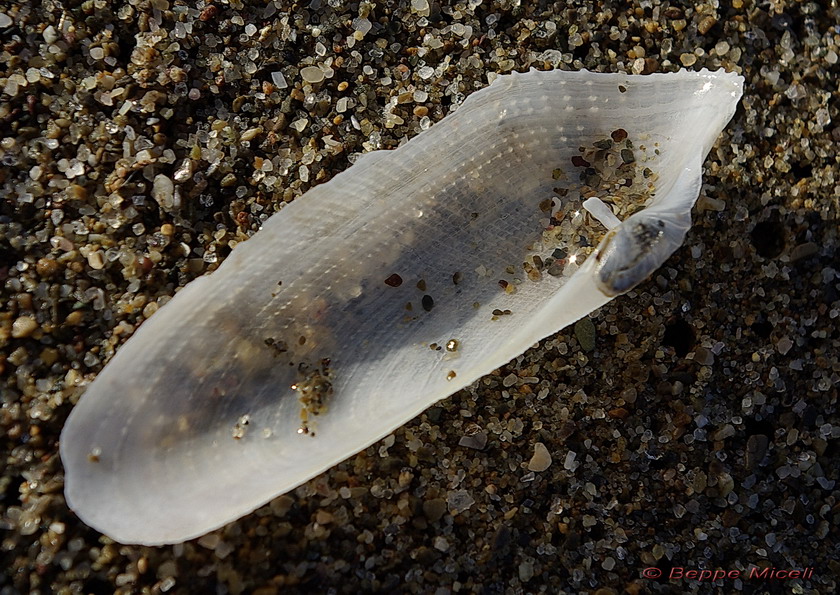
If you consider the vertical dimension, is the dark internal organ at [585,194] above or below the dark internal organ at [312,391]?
above

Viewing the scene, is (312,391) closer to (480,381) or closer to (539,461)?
(480,381)

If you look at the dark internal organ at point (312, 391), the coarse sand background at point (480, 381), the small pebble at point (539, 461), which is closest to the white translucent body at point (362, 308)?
the dark internal organ at point (312, 391)

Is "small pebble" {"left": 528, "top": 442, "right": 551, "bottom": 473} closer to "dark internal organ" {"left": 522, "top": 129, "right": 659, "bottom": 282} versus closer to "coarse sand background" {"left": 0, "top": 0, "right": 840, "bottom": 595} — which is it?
"coarse sand background" {"left": 0, "top": 0, "right": 840, "bottom": 595}

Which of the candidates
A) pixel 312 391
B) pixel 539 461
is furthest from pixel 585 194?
pixel 312 391

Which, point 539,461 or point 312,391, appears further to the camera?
point 539,461

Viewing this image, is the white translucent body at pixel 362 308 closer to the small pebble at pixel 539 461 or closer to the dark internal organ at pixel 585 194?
the dark internal organ at pixel 585 194

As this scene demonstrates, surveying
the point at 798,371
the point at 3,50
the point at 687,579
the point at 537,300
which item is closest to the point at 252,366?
the point at 537,300

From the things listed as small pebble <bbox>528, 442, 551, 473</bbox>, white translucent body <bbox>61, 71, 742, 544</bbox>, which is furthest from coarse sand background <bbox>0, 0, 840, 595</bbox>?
white translucent body <bbox>61, 71, 742, 544</bbox>

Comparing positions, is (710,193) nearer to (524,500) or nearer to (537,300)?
(537,300)
